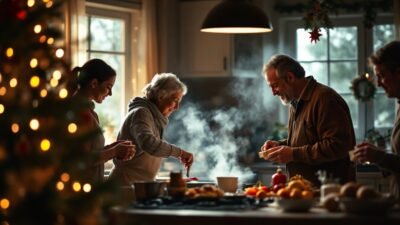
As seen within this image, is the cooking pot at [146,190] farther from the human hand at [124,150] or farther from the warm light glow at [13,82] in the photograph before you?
the warm light glow at [13,82]

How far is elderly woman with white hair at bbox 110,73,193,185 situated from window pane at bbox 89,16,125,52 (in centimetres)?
156

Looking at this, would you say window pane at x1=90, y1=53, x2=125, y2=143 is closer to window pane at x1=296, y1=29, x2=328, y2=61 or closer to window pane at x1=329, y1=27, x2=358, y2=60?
window pane at x1=296, y1=29, x2=328, y2=61

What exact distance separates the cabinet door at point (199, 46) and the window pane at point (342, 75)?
0.95 metres

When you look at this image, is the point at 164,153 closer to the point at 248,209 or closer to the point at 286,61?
the point at 286,61

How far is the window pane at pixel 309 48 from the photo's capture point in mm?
7238

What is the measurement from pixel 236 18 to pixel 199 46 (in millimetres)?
2354

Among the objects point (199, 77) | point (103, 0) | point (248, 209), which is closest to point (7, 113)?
point (248, 209)

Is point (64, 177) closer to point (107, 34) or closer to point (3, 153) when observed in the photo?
point (3, 153)

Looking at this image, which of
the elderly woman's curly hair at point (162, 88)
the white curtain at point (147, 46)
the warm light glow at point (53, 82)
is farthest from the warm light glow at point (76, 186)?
the white curtain at point (147, 46)

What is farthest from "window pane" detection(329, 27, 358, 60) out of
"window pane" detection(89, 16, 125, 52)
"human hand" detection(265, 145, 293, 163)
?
"human hand" detection(265, 145, 293, 163)

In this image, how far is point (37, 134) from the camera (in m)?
2.67

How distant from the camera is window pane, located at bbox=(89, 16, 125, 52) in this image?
260 inches

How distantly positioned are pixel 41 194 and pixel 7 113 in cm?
32

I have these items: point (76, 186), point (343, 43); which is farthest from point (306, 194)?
point (343, 43)
